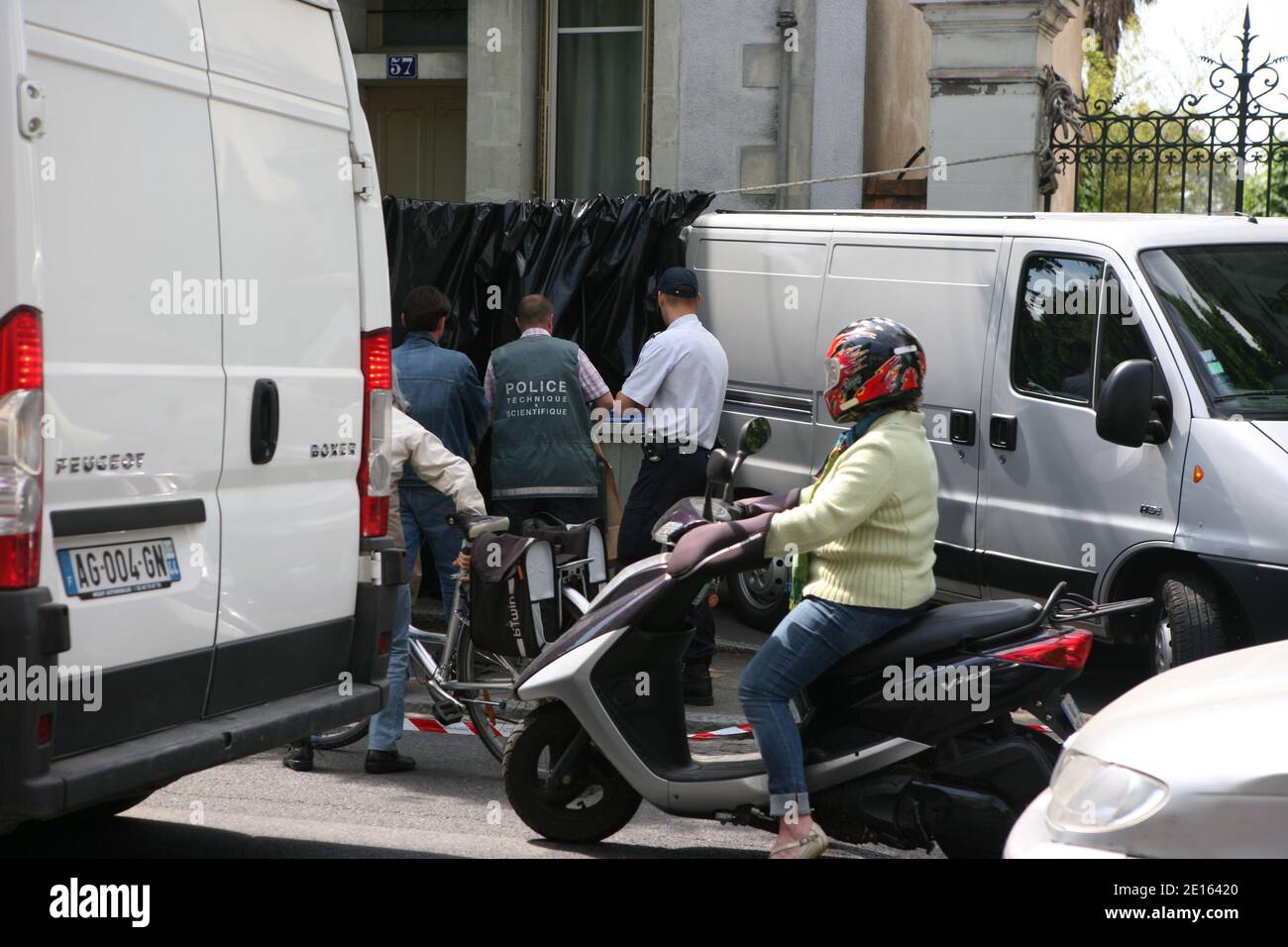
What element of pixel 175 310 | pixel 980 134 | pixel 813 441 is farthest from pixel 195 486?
pixel 980 134

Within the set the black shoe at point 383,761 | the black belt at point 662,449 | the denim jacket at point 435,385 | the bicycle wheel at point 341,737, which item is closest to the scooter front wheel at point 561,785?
the black shoe at point 383,761

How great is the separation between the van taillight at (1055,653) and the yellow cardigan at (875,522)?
35 cm

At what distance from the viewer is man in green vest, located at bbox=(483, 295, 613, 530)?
8.26 metres

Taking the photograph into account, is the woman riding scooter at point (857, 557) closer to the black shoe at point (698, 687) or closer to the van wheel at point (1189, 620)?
the van wheel at point (1189, 620)

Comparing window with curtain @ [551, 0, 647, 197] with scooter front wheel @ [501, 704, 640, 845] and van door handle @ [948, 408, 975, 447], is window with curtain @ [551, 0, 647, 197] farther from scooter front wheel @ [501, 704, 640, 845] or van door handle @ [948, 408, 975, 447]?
scooter front wheel @ [501, 704, 640, 845]

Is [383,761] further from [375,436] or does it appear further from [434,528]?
[375,436]

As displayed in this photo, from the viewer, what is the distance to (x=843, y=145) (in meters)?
13.6

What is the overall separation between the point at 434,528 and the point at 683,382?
1.88 m

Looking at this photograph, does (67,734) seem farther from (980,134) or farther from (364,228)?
(980,134)

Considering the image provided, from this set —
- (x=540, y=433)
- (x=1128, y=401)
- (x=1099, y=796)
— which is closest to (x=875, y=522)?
(x=1099, y=796)

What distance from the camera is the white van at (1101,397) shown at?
7055mm

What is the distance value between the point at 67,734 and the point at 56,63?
1737 mm

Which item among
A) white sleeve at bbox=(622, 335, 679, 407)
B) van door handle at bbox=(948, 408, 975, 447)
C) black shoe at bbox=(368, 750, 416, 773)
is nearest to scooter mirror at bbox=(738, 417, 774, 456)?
black shoe at bbox=(368, 750, 416, 773)

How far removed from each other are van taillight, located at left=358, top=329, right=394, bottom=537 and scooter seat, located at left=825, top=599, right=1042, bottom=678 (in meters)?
1.62
